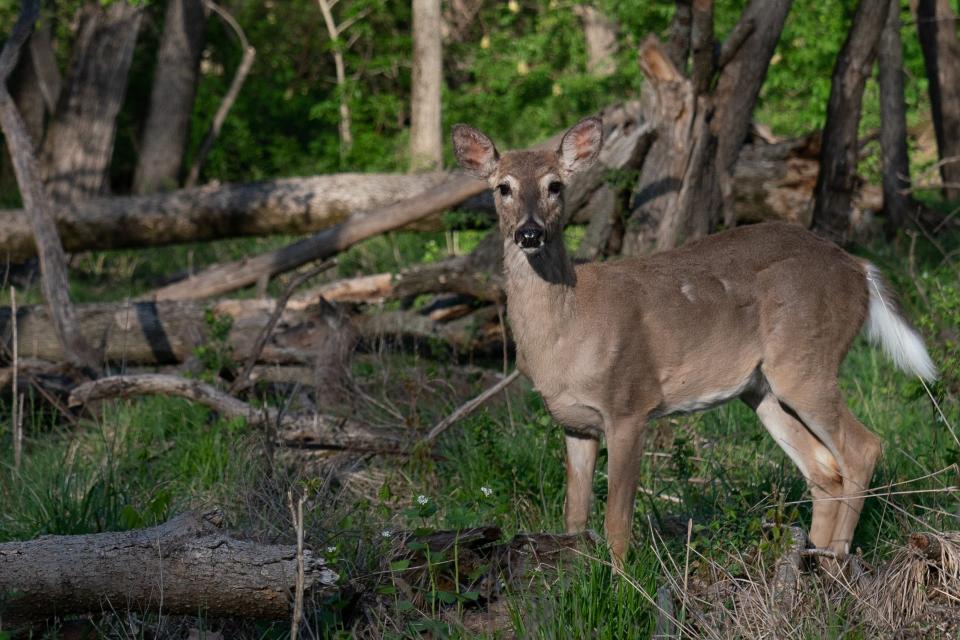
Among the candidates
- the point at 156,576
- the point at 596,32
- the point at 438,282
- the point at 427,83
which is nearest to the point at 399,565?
the point at 156,576

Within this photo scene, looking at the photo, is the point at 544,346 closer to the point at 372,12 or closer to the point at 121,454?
the point at 121,454

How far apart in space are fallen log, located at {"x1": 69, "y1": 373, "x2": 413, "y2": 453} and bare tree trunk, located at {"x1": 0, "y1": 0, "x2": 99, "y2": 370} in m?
0.57

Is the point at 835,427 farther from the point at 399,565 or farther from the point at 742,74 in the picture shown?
the point at 742,74

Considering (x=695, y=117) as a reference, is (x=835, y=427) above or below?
below

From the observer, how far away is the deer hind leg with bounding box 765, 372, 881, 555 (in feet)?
16.6

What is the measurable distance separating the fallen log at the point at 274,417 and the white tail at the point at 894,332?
232 cm

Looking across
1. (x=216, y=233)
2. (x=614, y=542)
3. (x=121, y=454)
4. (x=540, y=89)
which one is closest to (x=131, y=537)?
(x=614, y=542)

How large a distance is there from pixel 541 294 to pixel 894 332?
1.68 m

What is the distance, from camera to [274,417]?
19.9 feet

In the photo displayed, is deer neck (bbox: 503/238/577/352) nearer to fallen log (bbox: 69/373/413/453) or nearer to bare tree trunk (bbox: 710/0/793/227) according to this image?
fallen log (bbox: 69/373/413/453)

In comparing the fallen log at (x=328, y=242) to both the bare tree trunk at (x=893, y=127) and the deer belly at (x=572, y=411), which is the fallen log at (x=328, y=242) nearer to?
the bare tree trunk at (x=893, y=127)

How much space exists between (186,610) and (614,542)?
1.64 meters

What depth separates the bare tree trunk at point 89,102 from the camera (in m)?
11.9

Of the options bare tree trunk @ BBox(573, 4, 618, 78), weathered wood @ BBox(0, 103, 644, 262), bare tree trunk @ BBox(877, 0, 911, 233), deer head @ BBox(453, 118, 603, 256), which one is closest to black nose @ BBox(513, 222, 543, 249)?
deer head @ BBox(453, 118, 603, 256)
